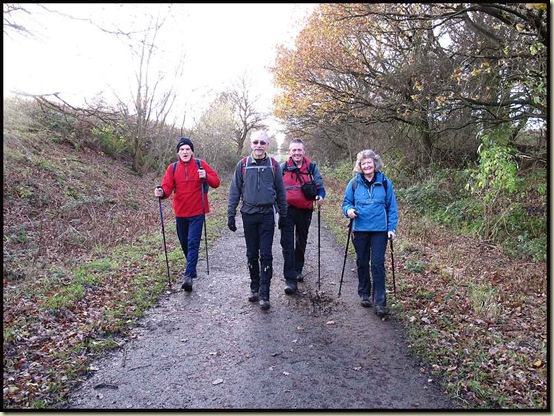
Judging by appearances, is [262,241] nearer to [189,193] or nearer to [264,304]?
[264,304]

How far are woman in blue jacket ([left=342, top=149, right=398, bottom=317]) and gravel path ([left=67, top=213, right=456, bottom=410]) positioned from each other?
21.5 inches

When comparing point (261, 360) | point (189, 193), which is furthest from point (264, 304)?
point (189, 193)

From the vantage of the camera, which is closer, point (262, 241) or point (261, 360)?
point (261, 360)

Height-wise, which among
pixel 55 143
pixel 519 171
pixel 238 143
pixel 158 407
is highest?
pixel 238 143

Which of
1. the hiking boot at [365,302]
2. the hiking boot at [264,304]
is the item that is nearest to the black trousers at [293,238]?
the hiking boot at [264,304]

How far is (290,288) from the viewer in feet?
20.4

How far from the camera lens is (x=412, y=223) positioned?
11.2 meters

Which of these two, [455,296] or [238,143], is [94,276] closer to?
[455,296]

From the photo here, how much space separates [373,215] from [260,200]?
1.61 metres

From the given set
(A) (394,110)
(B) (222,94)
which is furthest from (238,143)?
(A) (394,110)

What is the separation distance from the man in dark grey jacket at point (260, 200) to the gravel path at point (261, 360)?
2.12 ft

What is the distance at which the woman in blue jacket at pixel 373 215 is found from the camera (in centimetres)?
543

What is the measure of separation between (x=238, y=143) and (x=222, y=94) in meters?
4.81

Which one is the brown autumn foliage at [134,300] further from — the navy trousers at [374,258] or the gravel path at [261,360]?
the navy trousers at [374,258]
